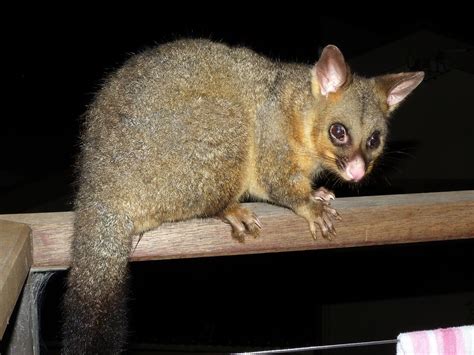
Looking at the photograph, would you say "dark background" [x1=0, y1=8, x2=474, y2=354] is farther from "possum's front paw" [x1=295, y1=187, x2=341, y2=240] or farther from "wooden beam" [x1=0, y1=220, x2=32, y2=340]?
"wooden beam" [x1=0, y1=220, x2=32, y2=340]

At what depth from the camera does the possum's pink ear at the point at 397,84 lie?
3245mm

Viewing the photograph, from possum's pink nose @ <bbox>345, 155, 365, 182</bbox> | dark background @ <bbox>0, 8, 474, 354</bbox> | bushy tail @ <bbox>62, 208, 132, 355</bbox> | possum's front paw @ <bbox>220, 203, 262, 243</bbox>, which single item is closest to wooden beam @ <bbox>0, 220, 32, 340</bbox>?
bushy tail @ <bbox>62, 208, 132, 355</bbox>

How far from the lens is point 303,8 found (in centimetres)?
677

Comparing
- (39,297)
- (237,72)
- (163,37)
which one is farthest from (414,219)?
(163,37)

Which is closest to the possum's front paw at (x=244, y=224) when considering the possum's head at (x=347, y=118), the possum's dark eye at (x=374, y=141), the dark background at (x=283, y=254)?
the possum's head at (x=347, y=118)

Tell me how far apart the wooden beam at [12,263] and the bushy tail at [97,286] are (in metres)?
0.18

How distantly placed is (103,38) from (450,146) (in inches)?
151

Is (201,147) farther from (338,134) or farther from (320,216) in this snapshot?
(338,134)

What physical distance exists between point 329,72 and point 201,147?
811mm

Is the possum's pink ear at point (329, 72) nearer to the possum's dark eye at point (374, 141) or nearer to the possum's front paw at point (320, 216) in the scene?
the possum's dark eye at point (374, 141)

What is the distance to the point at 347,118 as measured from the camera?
3156 mm

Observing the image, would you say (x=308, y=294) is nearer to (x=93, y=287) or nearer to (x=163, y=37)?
(x=163, y=37)

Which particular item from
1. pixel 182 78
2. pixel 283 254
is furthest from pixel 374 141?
pixel 283 254

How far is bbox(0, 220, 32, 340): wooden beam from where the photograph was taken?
1650 mm
